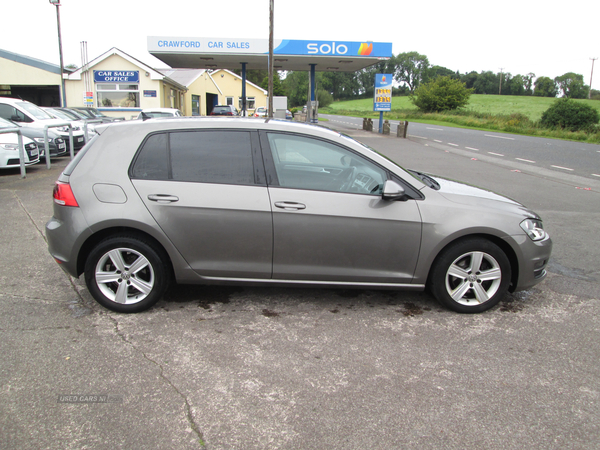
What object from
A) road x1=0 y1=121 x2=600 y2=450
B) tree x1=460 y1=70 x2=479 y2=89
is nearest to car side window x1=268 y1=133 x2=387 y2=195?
road x1=0 y1=121 x2=600 y2=450

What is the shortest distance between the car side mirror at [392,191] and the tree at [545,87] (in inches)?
4903

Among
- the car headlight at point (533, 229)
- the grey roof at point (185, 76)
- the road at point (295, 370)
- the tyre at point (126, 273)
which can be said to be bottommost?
the road at point (295, 370)

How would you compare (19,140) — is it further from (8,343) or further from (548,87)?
(548,87)

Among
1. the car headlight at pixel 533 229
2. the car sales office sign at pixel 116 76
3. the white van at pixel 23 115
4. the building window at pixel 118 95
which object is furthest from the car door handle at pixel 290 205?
the car sales office sign at pixel 116 76

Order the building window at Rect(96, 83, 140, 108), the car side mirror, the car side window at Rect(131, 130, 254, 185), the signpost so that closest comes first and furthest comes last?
the car side mirror < the car side window at Rect(131, 130, 254, 185) < the signpost < the building window at Rect(96, 83, 140, 108)

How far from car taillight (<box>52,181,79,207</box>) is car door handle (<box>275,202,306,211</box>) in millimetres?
1696

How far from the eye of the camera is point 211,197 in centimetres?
387

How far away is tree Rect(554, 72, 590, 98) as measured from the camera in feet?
350

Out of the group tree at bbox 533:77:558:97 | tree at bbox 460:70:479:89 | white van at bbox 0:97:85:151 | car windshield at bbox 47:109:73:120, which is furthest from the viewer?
tree at bbox 460:70:479:89

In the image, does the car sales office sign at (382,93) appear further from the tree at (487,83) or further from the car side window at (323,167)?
the tree at (487,83)

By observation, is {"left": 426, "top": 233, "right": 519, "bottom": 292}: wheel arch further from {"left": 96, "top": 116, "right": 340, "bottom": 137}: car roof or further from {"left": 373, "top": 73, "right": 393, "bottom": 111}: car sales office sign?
{"left": 373, "top": 73, "right": 393, "bottom": 111}: car sales office sign

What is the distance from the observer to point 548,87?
11312cm

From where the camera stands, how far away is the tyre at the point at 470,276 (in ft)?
13.1

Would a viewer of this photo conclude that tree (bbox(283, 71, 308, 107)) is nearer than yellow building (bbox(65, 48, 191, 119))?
No
